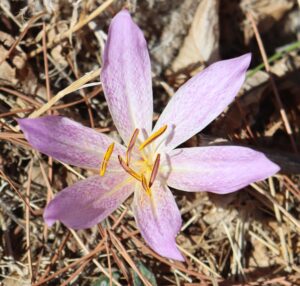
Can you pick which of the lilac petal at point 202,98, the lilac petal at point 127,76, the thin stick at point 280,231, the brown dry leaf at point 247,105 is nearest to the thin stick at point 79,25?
the lilac petal at point 127,76

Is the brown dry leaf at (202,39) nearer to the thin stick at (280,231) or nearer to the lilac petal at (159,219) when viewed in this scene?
the thin stick at (280,231)

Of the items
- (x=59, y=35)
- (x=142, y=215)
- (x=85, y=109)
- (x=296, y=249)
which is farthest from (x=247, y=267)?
(x=59, y=35)

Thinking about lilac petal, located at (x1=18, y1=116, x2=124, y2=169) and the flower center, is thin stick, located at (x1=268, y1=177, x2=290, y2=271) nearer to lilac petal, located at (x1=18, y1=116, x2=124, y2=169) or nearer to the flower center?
the flower center

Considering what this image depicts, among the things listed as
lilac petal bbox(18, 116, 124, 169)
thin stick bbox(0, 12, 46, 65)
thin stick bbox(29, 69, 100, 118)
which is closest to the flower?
lilac petal bbox(18, 116, 124, 169)

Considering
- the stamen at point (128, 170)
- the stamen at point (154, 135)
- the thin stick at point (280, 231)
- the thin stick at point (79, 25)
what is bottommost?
the thin stick at point (280, 231)

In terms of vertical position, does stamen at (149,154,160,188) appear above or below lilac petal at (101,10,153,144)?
below

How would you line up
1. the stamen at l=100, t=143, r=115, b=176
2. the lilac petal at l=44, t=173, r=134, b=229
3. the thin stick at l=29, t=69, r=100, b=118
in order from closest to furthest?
1. the lilac petal at l=44, t=173, r=134, b=229
2. the stamen at l=100, t=143, r=115, b=176
3. the thin stick at l=29, t=69, r=100, b=118

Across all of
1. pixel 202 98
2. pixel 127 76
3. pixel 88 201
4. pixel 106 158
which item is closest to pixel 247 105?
pixel 202 98

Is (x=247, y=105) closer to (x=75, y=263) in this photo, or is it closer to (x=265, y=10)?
(x=265, y=10)
